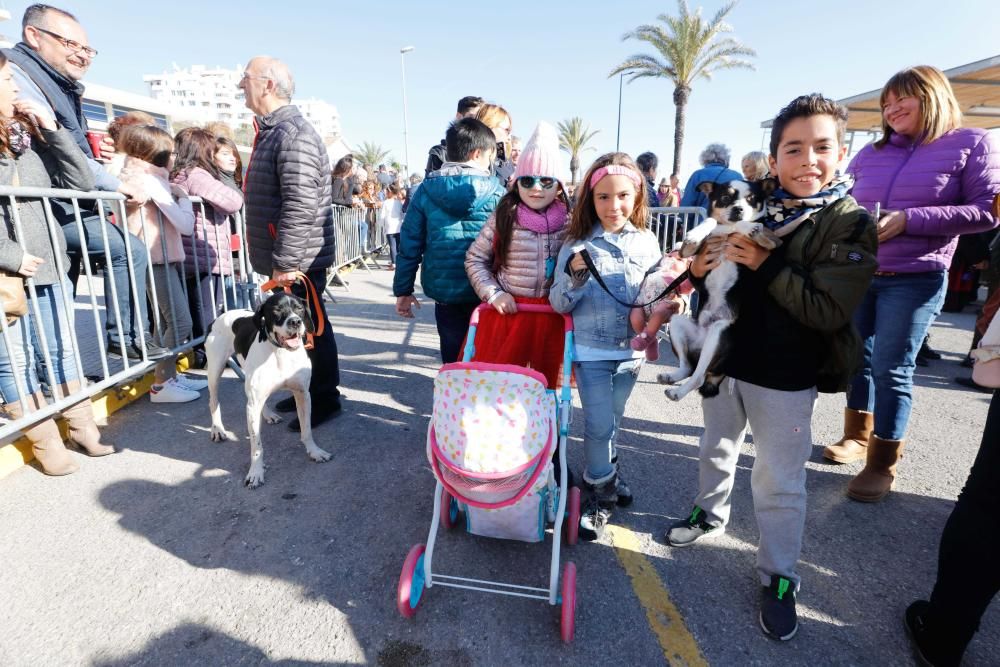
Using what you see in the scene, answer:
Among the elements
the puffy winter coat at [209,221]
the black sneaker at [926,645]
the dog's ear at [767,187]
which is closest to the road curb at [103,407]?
the puffy winter coat at [209,221]

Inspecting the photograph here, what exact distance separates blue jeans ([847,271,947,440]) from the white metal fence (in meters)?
4.09

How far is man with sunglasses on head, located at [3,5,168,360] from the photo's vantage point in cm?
328

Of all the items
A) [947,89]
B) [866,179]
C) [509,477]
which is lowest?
[509,477]

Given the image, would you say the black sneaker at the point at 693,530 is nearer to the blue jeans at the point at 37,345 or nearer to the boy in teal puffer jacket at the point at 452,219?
the boy in teal puffer jacket at the point at 452,219

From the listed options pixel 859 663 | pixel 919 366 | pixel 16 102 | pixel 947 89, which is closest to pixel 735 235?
pixel 859 663

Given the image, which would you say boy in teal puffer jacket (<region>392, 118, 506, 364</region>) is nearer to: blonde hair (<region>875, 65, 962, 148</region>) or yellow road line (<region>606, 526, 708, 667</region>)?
yellow road line (<region>606, 526, 708, 667</region>)

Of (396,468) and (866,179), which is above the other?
(866,179)

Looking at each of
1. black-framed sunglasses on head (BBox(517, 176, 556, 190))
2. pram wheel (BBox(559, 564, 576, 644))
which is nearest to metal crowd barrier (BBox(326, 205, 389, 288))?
black-framed sunglasses on head (BBox(517, 176, 556, 190))

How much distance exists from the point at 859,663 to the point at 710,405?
1134mm

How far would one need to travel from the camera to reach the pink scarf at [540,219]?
271 cm

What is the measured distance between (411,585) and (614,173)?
2.12 metres

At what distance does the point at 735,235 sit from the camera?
73.9 inches

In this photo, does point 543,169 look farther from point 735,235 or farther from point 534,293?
point 735,235

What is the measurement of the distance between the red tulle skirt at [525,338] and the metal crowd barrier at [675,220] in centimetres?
333
